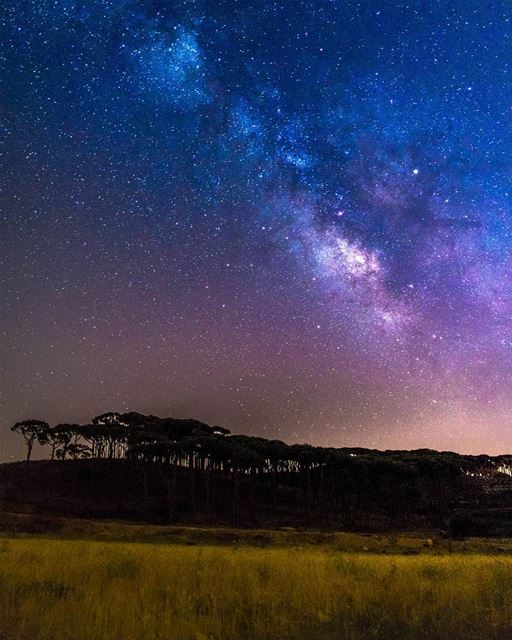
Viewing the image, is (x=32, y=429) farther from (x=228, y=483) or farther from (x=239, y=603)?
(x=239, y=603)

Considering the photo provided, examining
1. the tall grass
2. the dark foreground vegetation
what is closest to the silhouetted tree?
the dark foreground vegetation

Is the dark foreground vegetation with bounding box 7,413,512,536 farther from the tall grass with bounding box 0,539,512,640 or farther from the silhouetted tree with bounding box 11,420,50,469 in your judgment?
the tall grass with bounding box 0,539,512,640

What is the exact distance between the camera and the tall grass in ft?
27.6

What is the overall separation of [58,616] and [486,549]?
39.3m

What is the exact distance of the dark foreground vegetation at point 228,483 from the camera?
7438cm

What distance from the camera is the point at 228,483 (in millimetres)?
90000

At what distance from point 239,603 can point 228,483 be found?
271 ft

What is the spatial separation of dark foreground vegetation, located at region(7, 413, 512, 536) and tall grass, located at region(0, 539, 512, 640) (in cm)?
5883

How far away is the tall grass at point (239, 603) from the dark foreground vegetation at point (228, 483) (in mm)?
58827

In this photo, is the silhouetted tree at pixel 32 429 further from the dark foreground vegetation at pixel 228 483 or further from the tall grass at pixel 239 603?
the tall grass at pixel 239 603

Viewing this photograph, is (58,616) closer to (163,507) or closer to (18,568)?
(18,568)

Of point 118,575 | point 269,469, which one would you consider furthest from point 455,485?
→ point 118,575

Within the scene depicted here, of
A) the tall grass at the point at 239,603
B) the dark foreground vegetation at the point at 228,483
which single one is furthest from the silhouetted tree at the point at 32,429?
the tall grass at the point at 239,603

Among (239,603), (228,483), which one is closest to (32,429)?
(228,483)
